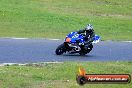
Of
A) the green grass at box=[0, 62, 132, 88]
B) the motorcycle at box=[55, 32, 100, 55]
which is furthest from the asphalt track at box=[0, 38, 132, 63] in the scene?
the green grass at box=[0, 62, 132, 88]

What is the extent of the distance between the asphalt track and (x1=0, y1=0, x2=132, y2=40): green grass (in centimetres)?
304

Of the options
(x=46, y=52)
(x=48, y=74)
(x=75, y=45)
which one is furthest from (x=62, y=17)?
(x=48, y=74)

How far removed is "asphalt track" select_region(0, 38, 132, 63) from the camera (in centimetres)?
1420

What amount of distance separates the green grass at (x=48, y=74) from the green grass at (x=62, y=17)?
401 inches

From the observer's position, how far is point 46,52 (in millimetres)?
15883

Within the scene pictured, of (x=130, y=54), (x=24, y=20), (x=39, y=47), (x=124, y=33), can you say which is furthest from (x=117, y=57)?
(x=24, y=20)

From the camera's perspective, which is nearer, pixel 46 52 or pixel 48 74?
pixel 48 74

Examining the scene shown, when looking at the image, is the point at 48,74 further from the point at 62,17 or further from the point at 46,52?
the point at 62,17

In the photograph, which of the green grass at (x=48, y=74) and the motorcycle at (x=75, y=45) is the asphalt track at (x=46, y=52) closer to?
the motorcycle at (x=75, y=45)

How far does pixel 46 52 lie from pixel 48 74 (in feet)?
18.5

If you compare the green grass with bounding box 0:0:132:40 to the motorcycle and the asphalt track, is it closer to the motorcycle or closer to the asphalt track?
the asphalt track

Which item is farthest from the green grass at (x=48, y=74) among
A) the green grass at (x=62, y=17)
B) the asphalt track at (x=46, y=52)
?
the green grass at (x=62, y=17)

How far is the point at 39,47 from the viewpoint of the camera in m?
17.1

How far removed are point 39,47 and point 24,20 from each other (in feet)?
34.6
